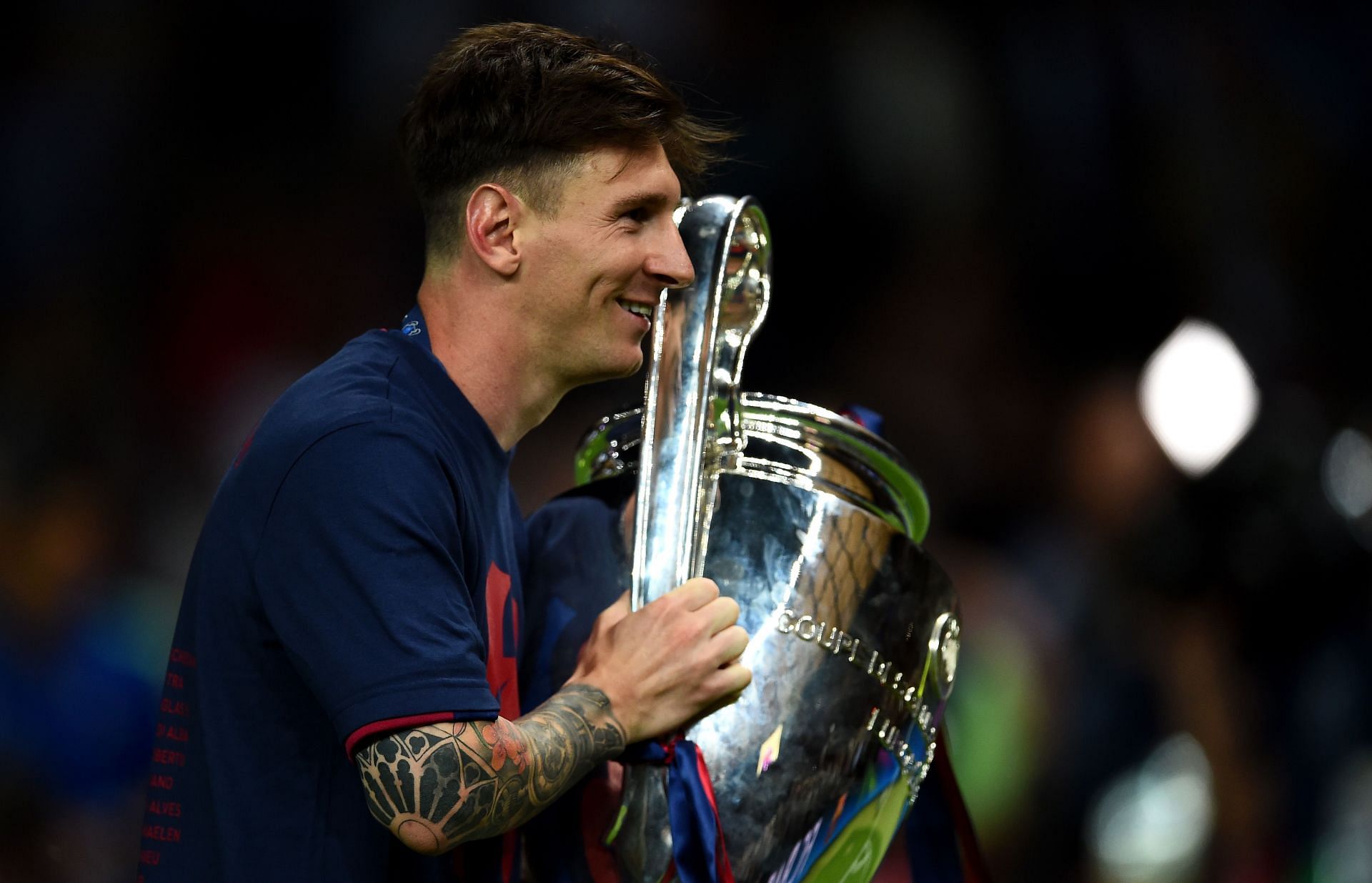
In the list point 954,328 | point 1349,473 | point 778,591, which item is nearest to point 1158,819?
point 1349,473

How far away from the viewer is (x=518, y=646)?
1.11 m

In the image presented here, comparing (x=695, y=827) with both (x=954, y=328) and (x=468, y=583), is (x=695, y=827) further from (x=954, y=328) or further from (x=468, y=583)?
(x=954, y=328)

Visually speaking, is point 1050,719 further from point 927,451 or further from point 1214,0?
point 1214,0

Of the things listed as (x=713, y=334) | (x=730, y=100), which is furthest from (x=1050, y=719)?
(x=713, y=334)

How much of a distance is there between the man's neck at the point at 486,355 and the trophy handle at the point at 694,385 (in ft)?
0.35

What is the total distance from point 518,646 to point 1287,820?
7.04 feet

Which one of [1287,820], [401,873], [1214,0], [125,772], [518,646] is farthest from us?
[1214,0]

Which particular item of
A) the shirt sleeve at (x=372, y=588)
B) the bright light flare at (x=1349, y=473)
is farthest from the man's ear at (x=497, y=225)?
the bright light flare at (x=1349, y=473)

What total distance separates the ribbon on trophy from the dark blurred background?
148 cm

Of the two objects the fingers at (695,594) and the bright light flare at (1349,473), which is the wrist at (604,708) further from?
the bright light flare at (1349,473)

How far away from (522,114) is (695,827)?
0.58m

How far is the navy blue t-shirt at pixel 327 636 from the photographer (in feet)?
2.87

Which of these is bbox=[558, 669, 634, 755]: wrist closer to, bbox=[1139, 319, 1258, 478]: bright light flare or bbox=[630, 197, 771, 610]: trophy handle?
bbox=[630, 197, 771, 610]: trophy handle

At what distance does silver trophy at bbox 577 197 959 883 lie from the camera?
1015 mm
